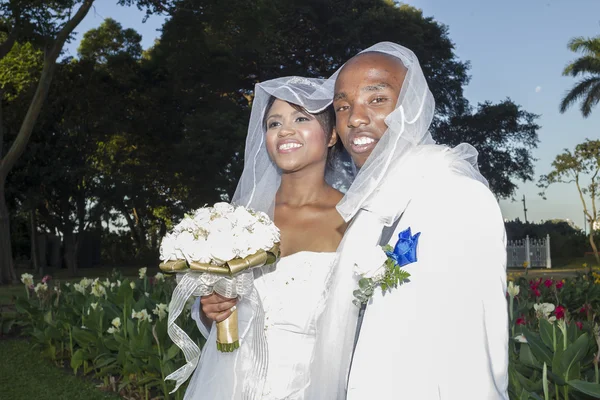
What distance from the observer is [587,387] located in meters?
3.66

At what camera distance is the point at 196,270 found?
2746 millimetres

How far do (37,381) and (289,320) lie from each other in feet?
19.5

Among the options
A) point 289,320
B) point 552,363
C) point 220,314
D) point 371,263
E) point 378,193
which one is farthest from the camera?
point 552,363

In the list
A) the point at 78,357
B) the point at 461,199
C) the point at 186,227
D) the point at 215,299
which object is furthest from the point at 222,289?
the point at 78,357

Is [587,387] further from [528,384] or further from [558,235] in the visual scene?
[558,235]

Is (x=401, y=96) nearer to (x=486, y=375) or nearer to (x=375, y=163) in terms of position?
(x=375, y=163)

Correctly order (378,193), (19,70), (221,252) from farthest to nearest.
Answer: (19,70) < (221,252) < (378,193)

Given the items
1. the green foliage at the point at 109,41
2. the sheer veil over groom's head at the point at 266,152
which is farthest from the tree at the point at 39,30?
the sheer veil over groom's head at the point at 266,152

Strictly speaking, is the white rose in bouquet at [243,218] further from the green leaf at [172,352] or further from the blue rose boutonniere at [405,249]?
the green leaf at [172,352]

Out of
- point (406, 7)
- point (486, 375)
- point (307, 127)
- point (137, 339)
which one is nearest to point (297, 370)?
point (307, 127)

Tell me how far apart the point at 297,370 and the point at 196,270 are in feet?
2.29

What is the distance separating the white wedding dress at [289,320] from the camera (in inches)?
120

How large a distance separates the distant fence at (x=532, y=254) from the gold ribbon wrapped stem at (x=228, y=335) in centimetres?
3185

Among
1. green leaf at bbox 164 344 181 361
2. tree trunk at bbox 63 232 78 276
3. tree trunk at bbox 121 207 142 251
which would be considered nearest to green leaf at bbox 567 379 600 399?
green leaf at bbox 164 344 181 361
